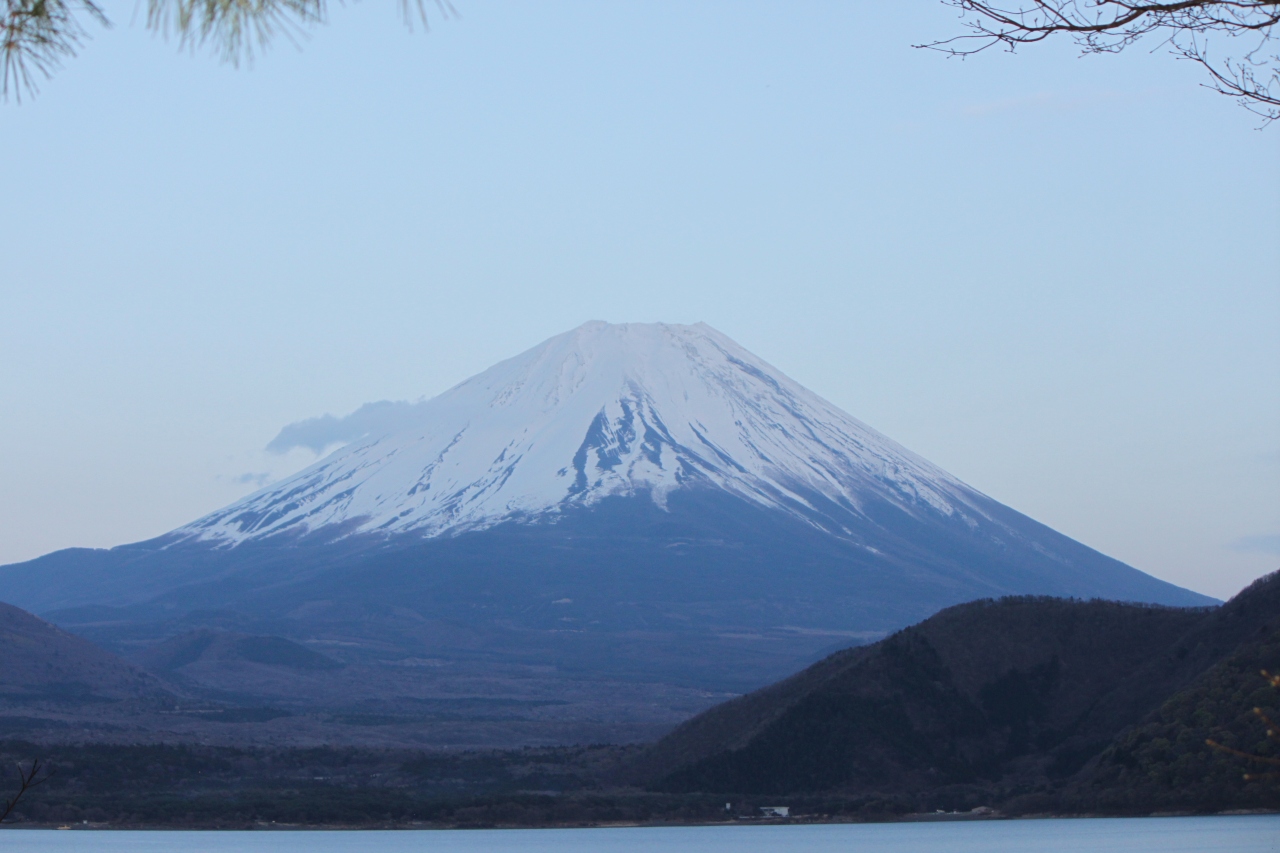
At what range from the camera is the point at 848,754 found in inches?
1986

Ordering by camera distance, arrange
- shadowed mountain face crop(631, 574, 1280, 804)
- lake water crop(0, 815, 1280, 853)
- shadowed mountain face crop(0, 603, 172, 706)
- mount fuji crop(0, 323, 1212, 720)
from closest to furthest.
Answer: lake water crop(0, 815, 1280, 853), shadowed mountain face crop(631, 574, 1280, 804), shadowed mountain face crop(0, 603, 172, 706), mount fuji crop(0, 323, 1212, 720)

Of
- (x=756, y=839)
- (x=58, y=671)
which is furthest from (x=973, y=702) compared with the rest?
(x=58, y=671)

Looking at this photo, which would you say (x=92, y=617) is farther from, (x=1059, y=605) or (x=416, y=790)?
(x=1059, y=605)

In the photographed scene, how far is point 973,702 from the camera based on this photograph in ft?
170

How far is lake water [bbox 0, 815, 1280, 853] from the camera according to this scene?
121 ft

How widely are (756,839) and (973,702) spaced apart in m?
11.1

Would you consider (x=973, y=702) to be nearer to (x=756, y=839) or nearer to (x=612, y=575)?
(x=756, y=839)

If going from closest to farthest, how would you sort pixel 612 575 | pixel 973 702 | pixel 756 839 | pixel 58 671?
pixel 756 839
pixel 973 702
pixel 58 671
pixel 612 575

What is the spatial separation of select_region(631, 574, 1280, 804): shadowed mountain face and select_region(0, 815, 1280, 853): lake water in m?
3.72

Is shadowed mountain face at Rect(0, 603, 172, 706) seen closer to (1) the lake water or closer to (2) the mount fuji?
(2) the mount fuji

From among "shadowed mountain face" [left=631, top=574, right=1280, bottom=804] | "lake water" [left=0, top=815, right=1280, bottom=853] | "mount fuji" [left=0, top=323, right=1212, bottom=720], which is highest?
"mount fuji" [left=0, top=323, right=1212, bottom=720]

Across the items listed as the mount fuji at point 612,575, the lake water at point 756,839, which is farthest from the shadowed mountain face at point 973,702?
the mount fuji at point 612,575

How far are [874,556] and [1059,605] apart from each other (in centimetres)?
11270

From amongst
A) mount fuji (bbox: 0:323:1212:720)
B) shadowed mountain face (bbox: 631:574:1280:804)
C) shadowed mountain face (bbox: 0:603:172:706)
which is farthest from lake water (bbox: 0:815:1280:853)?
mount fuji (bbox: 0:323:1212:720)
